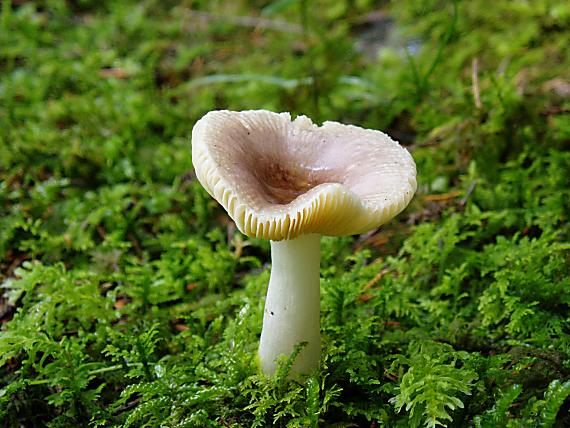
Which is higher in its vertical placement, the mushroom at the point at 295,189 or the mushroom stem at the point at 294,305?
the mushroom at the point at 295,189

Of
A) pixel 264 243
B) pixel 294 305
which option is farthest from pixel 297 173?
pixel 264 243

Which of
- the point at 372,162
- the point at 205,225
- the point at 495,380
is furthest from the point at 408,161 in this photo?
the point at 205,225

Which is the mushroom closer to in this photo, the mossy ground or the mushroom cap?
the mushroom cap

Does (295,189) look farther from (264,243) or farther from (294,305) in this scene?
(264,243)

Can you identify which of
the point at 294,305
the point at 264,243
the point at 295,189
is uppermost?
the point at 295,189

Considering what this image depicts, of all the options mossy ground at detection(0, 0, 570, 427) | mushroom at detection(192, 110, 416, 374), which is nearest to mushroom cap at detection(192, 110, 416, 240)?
mushroom at detection(192, 110, 416, 374)

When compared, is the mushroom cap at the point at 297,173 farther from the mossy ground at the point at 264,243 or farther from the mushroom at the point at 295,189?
the mossy ground at the point at 264,243

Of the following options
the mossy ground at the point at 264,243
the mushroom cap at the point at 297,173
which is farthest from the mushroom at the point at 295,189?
the mossy ground at the point at 264,243

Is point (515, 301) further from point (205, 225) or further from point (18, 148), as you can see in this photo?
point (18, 148)
